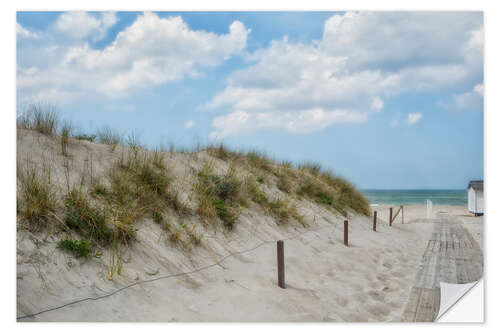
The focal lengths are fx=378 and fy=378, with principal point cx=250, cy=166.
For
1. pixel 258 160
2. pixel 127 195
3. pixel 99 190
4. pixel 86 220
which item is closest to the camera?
pixel 86 220

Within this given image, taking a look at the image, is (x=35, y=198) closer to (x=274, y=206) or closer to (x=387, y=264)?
(x=274, y=206)

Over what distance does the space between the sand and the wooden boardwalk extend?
7.1 inches

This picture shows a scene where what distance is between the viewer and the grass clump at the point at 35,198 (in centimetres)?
378

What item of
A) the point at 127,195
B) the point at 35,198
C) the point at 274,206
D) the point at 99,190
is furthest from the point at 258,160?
the point at 35,198

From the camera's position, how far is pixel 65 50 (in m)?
4.71

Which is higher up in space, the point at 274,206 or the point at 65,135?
the point at 65,135

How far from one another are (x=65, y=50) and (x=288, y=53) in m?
2.91

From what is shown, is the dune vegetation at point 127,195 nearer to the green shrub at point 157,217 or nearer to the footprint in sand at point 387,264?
the green shrub at point 157,217

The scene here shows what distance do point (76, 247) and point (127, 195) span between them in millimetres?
1342

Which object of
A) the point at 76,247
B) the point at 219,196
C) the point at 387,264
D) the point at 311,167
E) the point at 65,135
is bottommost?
the point at 387,264

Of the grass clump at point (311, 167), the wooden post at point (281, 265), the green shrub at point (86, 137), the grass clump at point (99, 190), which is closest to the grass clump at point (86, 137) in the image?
the green shrub at point (86, 137)

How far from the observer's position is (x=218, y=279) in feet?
15.1

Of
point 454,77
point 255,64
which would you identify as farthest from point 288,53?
point 454,77
